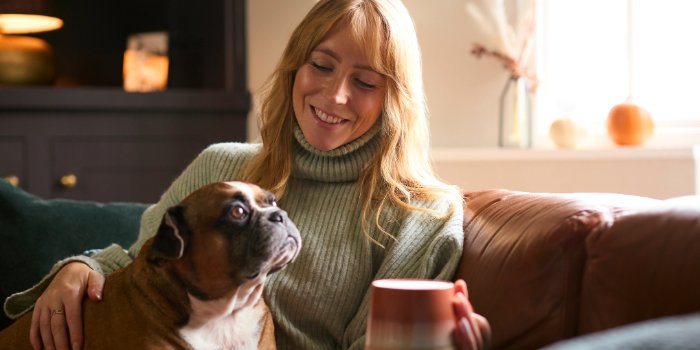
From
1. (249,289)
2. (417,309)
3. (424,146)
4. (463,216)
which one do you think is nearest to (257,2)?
(424,146)

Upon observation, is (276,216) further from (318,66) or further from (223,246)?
(318,66)

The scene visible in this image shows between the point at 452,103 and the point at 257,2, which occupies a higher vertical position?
the point at 257,2

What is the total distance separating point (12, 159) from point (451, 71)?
2.06m

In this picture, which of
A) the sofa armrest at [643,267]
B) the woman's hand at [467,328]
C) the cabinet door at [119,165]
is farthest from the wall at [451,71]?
the woman's hand at [467,328]

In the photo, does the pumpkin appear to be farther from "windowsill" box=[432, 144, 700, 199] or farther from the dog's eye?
the dog's eye

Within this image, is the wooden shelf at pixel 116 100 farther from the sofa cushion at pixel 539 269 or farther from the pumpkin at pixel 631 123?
the sofa cushion at pixel 539 269

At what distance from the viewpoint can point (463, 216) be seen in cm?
129

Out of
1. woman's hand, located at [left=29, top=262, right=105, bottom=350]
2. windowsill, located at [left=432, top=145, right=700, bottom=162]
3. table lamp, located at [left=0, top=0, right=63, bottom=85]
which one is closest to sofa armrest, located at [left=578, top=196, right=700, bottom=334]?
woman's hand, located at [left=29, top=262, right=105, bottom=350]

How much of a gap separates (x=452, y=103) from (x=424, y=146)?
1484 millimetres

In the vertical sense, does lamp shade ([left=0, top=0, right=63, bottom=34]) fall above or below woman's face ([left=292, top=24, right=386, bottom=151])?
above

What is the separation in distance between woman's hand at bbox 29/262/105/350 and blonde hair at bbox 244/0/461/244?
0.42 meters

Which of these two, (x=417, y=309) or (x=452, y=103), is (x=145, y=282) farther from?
(x=452, y=103)

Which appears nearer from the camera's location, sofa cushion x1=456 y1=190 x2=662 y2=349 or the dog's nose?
sofa cushion x1=456 y1=190 x2=662 y2=349

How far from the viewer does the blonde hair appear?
1.32 meters
